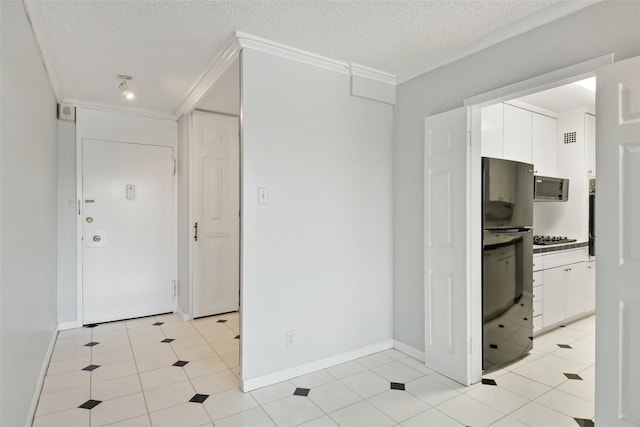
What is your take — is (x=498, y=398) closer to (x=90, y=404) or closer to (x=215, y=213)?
(x=90, y=404)

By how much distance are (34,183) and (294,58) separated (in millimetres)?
2029

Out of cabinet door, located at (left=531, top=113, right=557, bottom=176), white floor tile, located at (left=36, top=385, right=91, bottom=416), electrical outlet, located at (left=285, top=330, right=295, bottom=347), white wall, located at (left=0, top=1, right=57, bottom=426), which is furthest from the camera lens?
cabinet door, located at (left=531, top=113, right=557, bottom=176)

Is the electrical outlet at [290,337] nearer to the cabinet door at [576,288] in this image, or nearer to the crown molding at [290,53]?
the crown molding at [290,53]

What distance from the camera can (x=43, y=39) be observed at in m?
2.38

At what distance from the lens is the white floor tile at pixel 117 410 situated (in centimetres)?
213

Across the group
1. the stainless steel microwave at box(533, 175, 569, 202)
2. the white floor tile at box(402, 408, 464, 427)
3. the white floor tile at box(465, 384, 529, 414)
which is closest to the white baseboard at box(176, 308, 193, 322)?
the white floor tile at box(402, 408, 464, 427)

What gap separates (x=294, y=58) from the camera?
105 inches

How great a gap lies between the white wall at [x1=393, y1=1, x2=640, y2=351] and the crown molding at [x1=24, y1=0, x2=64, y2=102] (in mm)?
2740

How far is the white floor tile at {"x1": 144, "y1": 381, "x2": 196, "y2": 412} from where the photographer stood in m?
2.29

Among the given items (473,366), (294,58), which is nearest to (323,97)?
(294,58)

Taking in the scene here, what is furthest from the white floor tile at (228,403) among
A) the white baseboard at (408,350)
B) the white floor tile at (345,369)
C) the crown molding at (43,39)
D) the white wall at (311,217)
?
the crown molding at (43,39)

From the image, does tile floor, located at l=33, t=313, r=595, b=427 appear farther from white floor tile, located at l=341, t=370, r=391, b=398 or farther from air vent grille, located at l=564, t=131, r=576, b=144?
air vent grille, located at l=564, t=131, r=576, b=144

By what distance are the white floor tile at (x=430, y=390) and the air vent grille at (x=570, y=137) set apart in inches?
133

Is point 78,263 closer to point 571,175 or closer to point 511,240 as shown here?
point 511,240
